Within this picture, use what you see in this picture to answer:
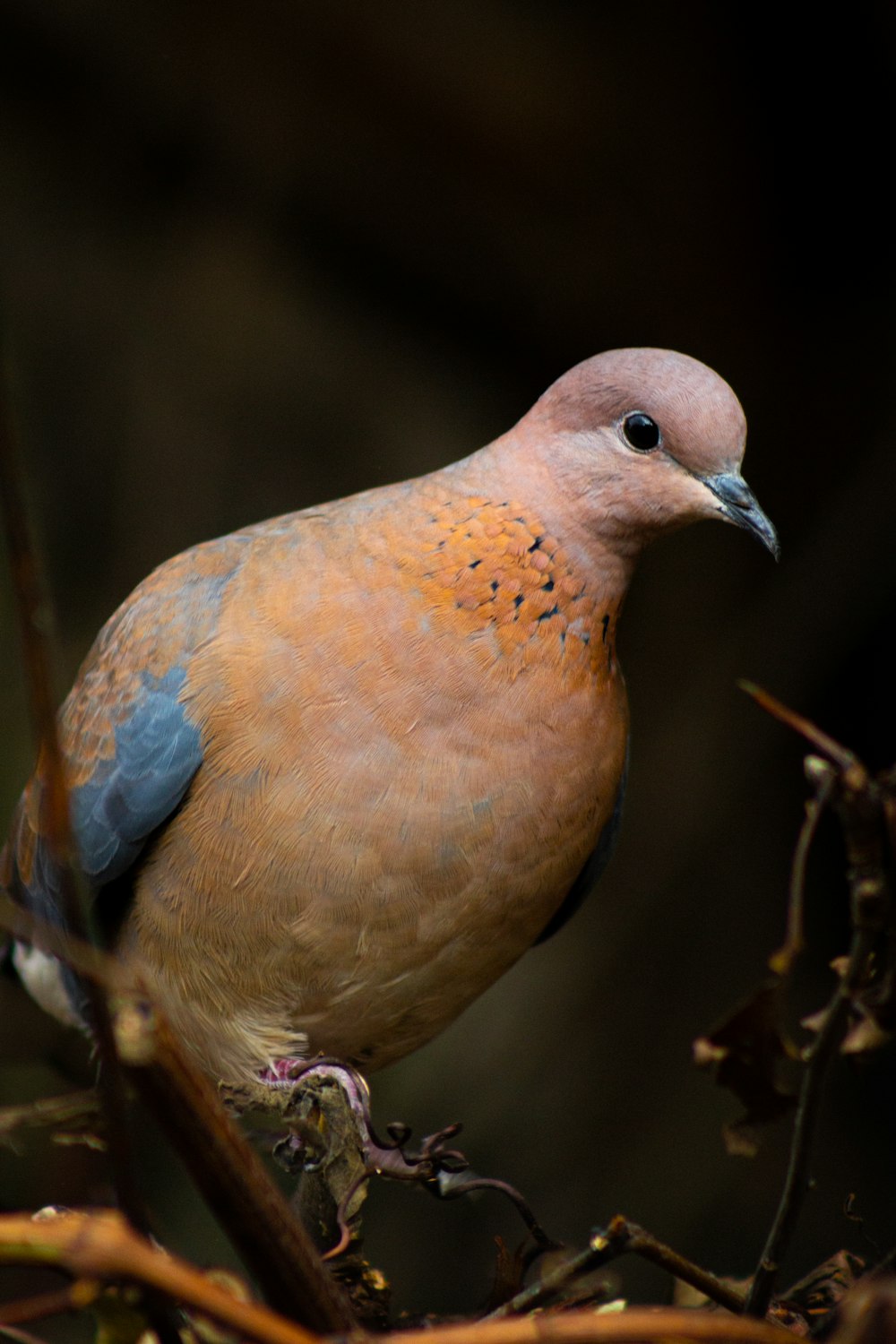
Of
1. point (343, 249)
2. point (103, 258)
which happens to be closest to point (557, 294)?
Answer: point (343, 249)

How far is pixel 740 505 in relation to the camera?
1.79m

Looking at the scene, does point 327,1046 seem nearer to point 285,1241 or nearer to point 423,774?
point 423,774

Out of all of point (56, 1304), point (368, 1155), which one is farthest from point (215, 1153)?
point (368, 1155)

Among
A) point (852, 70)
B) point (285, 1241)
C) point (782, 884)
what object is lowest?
point (782, 884)

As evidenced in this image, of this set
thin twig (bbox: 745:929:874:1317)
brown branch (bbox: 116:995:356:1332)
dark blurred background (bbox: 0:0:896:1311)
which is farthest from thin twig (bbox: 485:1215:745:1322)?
dark blurred background (bbox: 0:0:896:1311)

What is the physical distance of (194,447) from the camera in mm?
3717

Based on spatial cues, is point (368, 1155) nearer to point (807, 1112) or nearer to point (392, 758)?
point (392, 758)

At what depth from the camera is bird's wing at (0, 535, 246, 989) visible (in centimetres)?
192

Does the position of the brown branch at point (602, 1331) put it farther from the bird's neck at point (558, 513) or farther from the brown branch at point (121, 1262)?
the bird's neck at point (558, 513)

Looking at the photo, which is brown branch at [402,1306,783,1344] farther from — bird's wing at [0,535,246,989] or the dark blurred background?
the dark blurred background

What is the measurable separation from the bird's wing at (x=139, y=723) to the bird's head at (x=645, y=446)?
0.50m

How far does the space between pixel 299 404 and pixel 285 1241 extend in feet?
9.65

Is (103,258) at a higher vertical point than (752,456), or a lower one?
higher

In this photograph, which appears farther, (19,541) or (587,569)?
(587,569)
